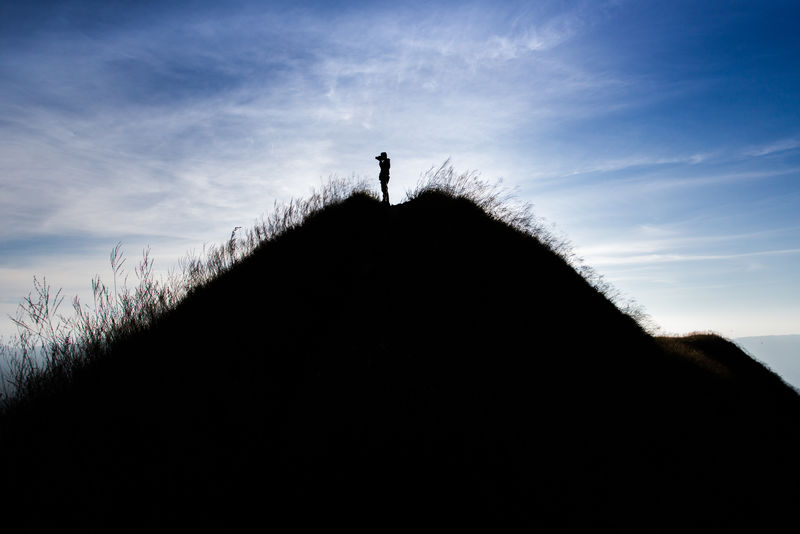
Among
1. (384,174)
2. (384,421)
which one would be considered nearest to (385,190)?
(384,174)

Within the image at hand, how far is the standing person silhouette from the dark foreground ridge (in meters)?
4.18

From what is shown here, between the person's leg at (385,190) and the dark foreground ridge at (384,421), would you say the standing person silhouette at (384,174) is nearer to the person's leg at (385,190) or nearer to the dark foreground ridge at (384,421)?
the person's leg at (385,190)

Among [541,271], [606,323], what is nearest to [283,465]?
[541,271]

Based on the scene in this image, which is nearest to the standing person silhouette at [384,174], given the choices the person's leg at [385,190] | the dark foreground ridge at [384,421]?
the person's leg at [385,190]

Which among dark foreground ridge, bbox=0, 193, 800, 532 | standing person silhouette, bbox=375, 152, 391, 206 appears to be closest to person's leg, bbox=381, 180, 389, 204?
standing person silhouette, bbox=375, 152, 391, 206

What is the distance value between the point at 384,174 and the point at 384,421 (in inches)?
359

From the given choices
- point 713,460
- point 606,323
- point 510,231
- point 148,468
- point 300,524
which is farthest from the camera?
point 510,231

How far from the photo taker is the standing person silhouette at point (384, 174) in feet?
37.8

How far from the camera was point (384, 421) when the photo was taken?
3773 mm

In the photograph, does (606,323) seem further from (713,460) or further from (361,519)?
(361,519)

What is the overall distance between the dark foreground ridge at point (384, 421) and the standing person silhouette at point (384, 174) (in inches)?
165

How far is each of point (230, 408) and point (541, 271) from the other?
7372 millimetres

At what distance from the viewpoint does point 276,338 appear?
4.74m

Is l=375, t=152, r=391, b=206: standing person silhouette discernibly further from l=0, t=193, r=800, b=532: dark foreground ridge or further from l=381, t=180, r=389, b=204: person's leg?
l=0, t=193, r=800, b=532: dark foreground ridge
